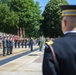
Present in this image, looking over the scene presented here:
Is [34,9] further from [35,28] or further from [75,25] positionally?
[75,25]

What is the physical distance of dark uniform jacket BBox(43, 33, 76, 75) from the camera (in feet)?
7.98

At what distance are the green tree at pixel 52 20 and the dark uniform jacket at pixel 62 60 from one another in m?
67.3

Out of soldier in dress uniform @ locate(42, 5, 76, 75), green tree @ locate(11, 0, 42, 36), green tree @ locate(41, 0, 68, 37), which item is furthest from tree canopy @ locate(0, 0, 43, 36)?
soldier in dress uniform @ locate(42, 5, 76, 75)

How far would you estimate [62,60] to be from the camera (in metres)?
2.44

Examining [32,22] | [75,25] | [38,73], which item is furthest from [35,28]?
[75,25]

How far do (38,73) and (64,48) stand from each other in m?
9.69

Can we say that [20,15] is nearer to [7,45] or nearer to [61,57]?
[7,45]

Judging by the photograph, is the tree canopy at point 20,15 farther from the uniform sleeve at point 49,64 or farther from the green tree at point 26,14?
the uniform sleeve at point 49,64

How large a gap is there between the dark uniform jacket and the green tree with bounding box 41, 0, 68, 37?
67321 millimetres

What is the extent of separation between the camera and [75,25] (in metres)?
2.62

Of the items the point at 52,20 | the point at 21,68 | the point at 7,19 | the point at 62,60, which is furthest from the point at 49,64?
the point at 52,20

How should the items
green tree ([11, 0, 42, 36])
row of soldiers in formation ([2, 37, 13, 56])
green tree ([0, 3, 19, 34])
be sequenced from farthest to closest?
green tree ([11, 0, 42, 36]) → green tree ([0, 3, 19, 34]) → row of soldiers in formation ([2, 37, 13, 56])

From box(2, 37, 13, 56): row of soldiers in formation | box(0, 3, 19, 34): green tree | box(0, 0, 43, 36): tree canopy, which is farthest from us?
box(0, 0, 43, 36): tree canopy

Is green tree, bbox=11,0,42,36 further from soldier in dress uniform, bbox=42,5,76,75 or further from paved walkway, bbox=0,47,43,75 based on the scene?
soldier in dress uniform, bbox=42,5,76,75
